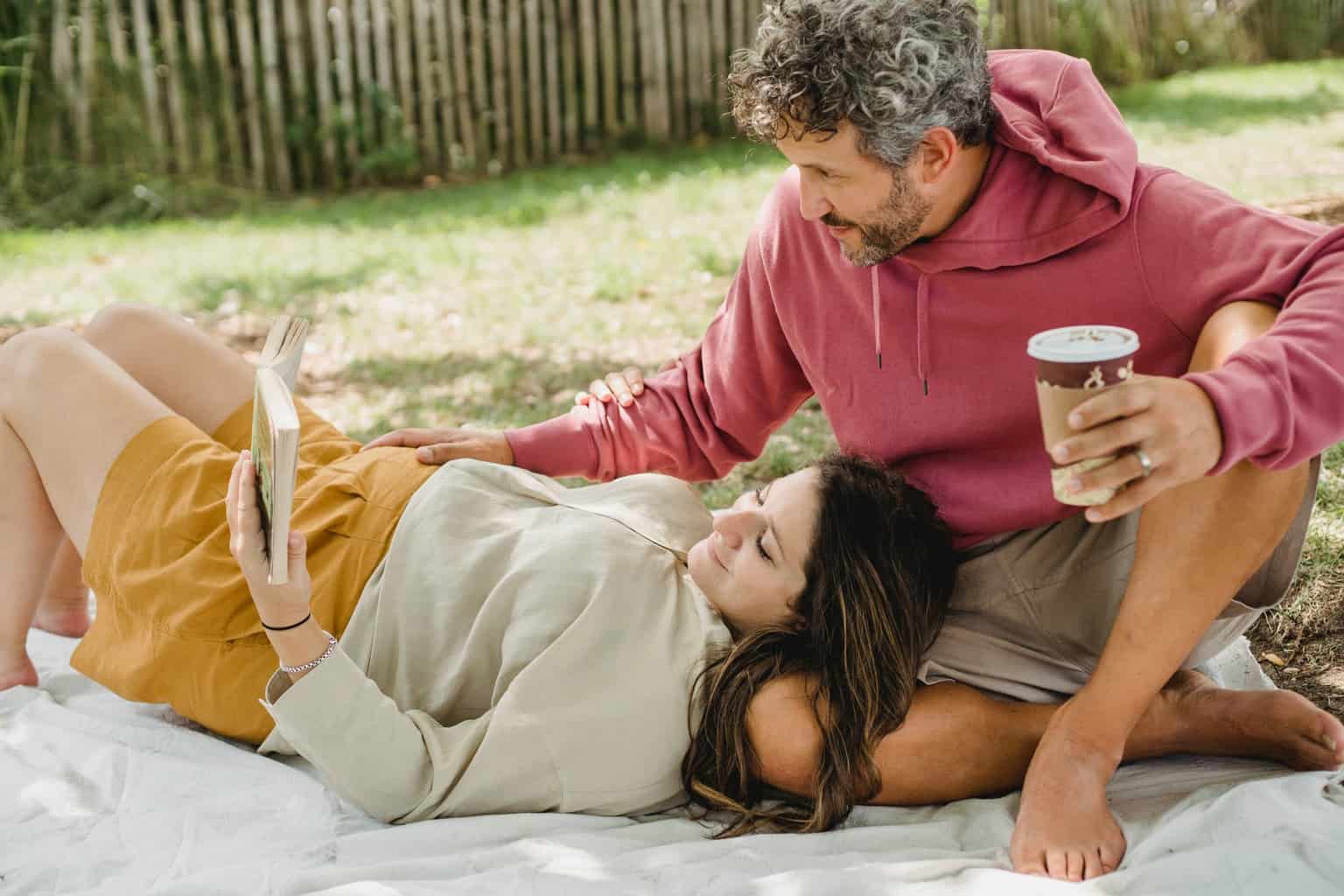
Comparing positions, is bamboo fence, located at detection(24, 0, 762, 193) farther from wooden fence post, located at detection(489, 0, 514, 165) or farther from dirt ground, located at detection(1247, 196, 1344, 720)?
dirt ground, located at detection(1247, 196, 1344, 720)

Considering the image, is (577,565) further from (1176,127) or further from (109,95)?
(1176,127)

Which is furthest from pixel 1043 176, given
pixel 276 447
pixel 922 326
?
pixel 276 447

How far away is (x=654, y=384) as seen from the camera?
11.1 ft

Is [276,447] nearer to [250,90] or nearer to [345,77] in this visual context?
[250,90]

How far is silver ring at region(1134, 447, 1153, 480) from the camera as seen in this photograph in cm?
188

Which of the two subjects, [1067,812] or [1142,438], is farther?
[1067,812]

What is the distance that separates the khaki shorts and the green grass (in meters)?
0.98

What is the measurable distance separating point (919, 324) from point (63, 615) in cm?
223

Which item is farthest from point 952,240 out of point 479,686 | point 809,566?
point 479,686

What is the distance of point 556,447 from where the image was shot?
327cm

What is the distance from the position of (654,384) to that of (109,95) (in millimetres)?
6917

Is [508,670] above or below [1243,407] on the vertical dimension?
below

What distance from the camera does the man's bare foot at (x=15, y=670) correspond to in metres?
3.00

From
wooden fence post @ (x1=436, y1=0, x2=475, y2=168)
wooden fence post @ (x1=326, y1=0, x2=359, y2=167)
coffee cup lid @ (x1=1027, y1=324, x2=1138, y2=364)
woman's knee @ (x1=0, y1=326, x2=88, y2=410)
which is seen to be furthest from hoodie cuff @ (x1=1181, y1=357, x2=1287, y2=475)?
wooden fence post @ (x1=436, y1=0, x2=475, y2=168)
